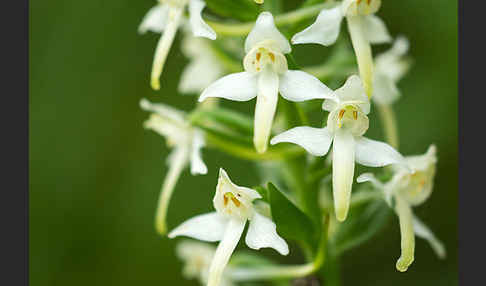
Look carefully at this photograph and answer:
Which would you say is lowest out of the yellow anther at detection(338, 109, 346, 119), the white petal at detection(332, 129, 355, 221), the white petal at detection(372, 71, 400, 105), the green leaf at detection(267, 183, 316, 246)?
the green leaf at detection(267, 183, 316, 246)

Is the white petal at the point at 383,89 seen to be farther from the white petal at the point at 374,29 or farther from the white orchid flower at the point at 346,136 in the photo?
the white orchid flower at the point at 346,136

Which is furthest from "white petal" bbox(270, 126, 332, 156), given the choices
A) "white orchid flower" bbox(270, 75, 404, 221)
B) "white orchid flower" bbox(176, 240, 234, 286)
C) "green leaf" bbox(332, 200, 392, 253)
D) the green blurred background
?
the green blurred background

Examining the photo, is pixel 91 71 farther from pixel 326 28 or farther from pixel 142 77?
pixel 326 28

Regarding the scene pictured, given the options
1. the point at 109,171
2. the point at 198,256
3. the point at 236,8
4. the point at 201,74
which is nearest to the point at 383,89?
the point at 236,8

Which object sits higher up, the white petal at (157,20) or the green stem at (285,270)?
the white petal at (157,20)

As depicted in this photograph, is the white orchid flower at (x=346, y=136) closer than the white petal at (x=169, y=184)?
Yes

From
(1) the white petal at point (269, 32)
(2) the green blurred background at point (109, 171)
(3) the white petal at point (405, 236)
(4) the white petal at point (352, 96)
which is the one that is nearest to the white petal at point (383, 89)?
(3) the white petal at point (405, 236)

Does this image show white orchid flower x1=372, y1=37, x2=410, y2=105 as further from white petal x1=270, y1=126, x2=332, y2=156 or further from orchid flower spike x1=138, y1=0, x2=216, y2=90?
orchid flower spike x1=138, y1=0, x2=216, y2=90
